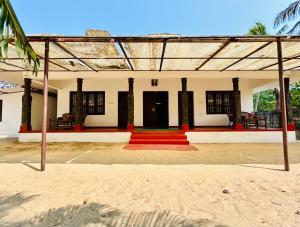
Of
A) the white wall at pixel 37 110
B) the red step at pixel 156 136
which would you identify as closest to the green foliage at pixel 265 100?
the red step at pixel 156 136

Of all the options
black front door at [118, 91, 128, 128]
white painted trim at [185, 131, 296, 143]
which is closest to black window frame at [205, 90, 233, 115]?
white painted trim at [185, 131, 296, 143]

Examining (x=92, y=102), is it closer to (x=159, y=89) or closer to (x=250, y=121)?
(x=159, y=89)

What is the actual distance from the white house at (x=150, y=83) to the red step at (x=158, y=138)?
114 mm

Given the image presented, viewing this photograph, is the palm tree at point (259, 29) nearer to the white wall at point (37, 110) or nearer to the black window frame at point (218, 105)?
the black window frame at point (218, 105)

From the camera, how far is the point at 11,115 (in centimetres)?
1149

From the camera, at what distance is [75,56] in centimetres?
595

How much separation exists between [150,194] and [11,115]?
39.1 feet

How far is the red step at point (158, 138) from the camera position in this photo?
775cm

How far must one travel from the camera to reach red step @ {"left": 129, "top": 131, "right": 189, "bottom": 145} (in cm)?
775

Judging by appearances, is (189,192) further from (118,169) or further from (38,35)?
(38,35)

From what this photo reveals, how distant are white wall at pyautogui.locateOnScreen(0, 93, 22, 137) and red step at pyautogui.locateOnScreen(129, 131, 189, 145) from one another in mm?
7790

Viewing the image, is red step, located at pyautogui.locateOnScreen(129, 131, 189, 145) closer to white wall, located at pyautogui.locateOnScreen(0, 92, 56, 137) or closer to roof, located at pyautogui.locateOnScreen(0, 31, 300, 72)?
roof, located at pyautogui.locateOnScreen(0, 31, 300, 72)

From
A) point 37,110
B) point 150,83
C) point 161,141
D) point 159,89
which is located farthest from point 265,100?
point 37,110

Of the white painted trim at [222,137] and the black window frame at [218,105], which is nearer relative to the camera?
the white painted trim at [222,137]
